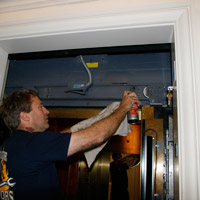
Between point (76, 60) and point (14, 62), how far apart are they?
0.72 meters

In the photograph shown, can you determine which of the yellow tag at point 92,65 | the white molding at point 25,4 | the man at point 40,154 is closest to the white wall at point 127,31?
the white molding at point 25,4

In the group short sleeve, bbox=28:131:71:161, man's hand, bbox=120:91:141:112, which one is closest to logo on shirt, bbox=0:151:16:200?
short sleeve, bbox=28:131:71:161

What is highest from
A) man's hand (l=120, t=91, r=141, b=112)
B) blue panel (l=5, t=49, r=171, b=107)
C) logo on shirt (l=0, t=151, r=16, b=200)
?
blue panel (l=5, t=49, r=171, b=107)

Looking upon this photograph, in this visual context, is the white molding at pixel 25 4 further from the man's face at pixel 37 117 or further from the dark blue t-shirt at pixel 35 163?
the dark blue t-shirt at pixel 35 163

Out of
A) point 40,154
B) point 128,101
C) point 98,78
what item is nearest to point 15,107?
→ point 40,154

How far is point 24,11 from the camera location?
1.26 metres

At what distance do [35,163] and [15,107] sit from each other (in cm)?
48

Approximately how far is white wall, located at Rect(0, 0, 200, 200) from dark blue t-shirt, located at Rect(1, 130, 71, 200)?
63cm

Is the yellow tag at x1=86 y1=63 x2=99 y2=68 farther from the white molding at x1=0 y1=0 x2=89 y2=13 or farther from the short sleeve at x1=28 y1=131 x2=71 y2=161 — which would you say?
the short sleeve at x1=28 y1=131 x2=71 y2=161

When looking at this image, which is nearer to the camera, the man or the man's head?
the man

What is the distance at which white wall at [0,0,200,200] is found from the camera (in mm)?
797

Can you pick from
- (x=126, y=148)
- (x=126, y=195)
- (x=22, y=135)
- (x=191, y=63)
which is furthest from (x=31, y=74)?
(x=126, y=195)

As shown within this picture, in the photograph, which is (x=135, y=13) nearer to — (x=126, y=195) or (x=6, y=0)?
(x=6, y=0)

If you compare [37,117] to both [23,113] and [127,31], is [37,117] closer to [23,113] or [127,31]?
[23,113]
